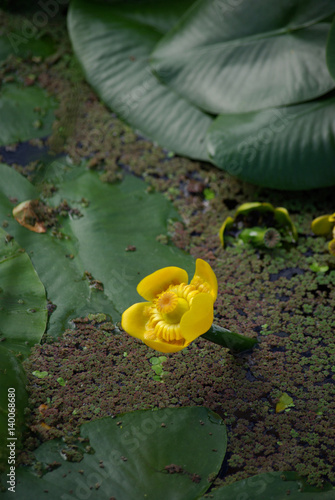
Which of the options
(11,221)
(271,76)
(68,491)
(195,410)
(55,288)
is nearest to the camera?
(68,491)

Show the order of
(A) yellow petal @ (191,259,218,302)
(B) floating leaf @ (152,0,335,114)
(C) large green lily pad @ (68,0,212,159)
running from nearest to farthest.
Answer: (A) yellow petal @ (191,259,218,302), (B) floating leaf @ (152,0,335,114), (C) large green lily pad @ (68,0,212,159)

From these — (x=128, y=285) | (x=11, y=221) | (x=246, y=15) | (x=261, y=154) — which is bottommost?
(x=128, y=285)

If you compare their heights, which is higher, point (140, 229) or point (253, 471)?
point (140, 229)

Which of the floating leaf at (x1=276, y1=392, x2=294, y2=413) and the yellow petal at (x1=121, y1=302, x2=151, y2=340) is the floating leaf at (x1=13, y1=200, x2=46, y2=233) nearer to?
the yellow petal at (x1=121, y1=302, x2=151, y2=340)

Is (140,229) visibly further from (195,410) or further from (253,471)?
(253,471)

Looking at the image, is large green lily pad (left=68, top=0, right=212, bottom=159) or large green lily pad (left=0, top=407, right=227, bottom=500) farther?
large green lily pad (left=68, top=0, right=212, bottom=159)

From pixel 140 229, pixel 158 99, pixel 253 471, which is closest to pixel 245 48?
pixel 158 99

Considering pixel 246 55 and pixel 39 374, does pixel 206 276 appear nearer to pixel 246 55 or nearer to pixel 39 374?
pixel 39 374

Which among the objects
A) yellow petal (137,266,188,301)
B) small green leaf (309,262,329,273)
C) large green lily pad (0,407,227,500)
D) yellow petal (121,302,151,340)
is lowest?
large green lily pad (0,407,227,500)

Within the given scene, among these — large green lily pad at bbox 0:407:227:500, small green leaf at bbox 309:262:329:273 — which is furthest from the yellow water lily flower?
small green leaf at bbox 309:262:329:273
